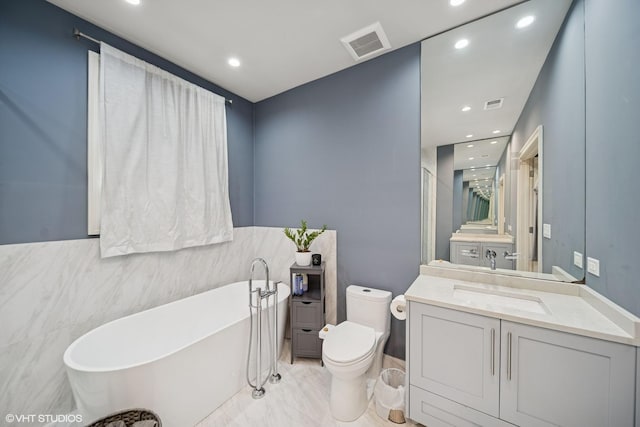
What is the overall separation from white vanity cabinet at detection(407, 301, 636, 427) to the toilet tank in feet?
1.55

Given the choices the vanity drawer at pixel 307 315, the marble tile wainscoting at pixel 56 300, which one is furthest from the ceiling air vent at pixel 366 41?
the marble tile wainscoting at pixel 56 300

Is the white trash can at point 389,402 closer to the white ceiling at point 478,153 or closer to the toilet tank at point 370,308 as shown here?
the toilet tank at point 370,308

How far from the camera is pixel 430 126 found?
1.95m

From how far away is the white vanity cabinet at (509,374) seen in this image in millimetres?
1000

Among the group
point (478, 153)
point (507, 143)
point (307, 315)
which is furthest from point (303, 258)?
point (507, 143)

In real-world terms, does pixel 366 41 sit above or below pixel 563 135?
above

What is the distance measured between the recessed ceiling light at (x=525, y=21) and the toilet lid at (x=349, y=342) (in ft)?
7.78

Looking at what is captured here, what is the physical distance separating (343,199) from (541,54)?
174cm

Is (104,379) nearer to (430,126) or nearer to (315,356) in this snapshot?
(315,356)

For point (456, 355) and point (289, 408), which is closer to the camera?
point (456, 355)

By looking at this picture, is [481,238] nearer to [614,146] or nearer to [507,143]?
[507,143]

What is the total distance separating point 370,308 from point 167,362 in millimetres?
1437

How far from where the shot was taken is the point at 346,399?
1.57 meters

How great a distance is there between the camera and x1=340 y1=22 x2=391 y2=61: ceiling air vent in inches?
71.2
